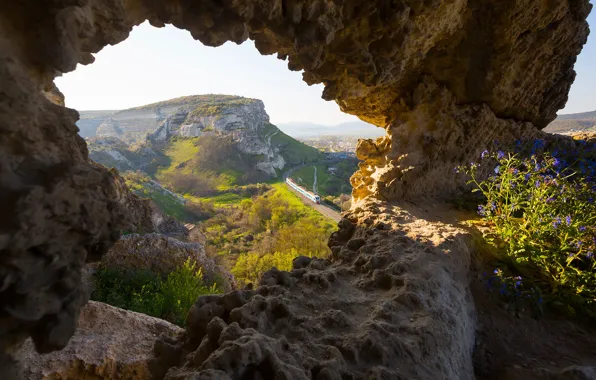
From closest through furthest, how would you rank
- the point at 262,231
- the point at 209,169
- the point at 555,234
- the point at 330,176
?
1. the point at 555,234
2. the point at 262,231
3. the point at 209,169
4. the point at 330,176

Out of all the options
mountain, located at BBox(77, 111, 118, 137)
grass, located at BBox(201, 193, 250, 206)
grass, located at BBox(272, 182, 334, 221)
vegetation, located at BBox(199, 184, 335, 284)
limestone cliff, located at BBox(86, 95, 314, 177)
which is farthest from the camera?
mountain, located at BBox(77, 111, 118, 137)

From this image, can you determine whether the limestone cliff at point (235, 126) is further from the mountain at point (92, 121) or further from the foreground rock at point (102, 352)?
the foreground rock at point (102, 352)

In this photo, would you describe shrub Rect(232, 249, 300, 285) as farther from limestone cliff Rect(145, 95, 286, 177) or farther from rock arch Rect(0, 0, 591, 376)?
limestone cliff Rect(145, 95, 286, 177)

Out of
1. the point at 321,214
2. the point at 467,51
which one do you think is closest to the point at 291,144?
the point at 321,214

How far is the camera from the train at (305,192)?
1719 inches

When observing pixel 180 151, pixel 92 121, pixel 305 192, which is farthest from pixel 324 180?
pixel 92 121

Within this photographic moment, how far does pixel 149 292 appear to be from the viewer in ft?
27.6

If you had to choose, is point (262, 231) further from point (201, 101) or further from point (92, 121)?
point (92, 121)

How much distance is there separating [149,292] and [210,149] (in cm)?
5694

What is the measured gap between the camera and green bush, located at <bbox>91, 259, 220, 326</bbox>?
300 inches

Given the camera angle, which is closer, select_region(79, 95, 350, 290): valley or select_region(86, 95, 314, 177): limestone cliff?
select_region(79, 95, 350, 290): valley

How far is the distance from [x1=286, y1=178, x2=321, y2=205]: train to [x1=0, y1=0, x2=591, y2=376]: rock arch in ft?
121

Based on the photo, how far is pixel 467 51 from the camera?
5.13 m

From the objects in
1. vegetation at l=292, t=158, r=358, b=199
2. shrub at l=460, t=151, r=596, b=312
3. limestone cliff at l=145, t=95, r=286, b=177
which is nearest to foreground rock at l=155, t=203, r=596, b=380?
shrub at l=460, t=151, r=596, b=312
